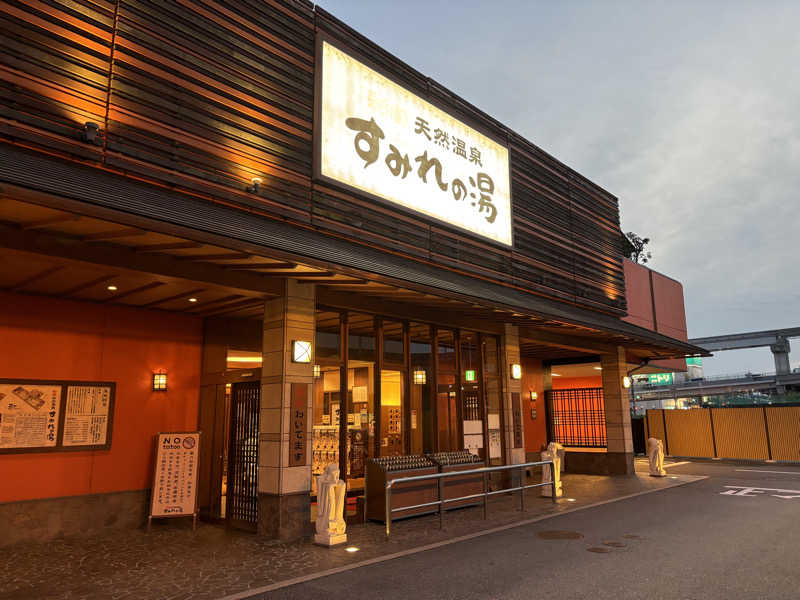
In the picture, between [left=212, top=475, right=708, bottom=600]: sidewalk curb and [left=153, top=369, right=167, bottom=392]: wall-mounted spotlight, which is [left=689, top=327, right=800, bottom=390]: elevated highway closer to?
[left=212, top=475, right=708, bottom=600]: sidewalk curb

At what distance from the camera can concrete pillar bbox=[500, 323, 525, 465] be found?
40.3 feet

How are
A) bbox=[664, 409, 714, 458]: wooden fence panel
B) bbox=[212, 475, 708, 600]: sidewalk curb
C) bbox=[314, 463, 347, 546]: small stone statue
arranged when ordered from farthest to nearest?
bbox=[664, 409, 714, 458]: wooden fence panel → bbox=[314, 463, 347, 546]: small stone statue → bbox=[212, 475, 708, 600]: sidewalk curb

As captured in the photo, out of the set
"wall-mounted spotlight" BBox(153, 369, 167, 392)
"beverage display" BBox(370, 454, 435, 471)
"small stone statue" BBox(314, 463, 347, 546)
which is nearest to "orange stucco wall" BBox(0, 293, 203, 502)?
"wall-mounted spotlight" BBox(153, 369, 167, 392)

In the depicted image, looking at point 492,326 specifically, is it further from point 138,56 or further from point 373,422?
point 138,56

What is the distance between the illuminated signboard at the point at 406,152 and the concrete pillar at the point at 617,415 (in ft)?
20.9

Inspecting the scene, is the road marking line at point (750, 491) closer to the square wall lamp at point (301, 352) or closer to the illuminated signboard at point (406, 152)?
the illuminated signboard at point (406, 152)

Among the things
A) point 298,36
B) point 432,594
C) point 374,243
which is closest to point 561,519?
point 432,594

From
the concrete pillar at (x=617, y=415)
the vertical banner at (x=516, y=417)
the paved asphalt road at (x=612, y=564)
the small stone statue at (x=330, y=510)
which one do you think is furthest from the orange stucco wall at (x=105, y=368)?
the concrete pillar at (x=617, y=415)

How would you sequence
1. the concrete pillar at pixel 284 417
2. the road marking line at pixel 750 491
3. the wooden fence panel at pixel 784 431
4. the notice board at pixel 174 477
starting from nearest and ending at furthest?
the concrete pillar at pixel 284 417 < the notice board at pixel 174 477 < the road marking line at pixel 750 491 < the wooden fence panel at pixel 784 431

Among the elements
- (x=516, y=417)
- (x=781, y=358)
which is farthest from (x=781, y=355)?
(x=516, y=417)

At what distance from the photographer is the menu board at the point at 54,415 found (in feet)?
25.6

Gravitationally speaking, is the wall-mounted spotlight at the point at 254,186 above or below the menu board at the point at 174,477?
above

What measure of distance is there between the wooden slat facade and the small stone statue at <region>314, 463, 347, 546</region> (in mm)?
3802

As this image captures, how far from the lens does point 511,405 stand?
40.8ft
